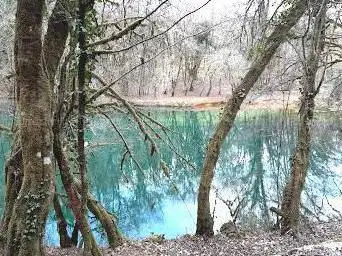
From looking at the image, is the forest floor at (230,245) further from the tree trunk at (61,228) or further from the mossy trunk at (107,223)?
the tree trunk at (61,228)

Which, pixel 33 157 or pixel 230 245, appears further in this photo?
pixel 230 245

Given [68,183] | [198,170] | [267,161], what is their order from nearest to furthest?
[68,183]
[198,170]
[267,161]

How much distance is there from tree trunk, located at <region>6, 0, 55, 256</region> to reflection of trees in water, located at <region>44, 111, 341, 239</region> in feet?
18.9

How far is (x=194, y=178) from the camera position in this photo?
18922 millimetres

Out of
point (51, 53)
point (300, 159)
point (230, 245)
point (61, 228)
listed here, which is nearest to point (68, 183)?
point (51, 53)

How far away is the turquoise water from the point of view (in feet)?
44.8


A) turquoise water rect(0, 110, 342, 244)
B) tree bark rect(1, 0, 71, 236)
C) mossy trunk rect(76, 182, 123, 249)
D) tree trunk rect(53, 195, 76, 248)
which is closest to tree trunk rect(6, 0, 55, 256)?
tree bark rect(1, 0, 71, 236)

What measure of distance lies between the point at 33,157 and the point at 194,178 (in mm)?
14265

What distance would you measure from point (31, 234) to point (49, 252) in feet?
9.51

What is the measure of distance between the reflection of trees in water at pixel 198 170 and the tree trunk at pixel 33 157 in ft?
18.9

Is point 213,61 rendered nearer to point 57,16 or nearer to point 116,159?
point 116,159

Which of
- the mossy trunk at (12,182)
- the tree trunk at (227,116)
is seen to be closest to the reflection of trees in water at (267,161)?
the tree trunk at (227,116)

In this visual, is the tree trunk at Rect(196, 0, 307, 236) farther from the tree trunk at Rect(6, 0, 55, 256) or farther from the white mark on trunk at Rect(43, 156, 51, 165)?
the white mark on trunk at Rect(43, 156, 51, 165)

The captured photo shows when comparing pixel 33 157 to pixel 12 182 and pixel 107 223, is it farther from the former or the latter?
pixel 107 223
